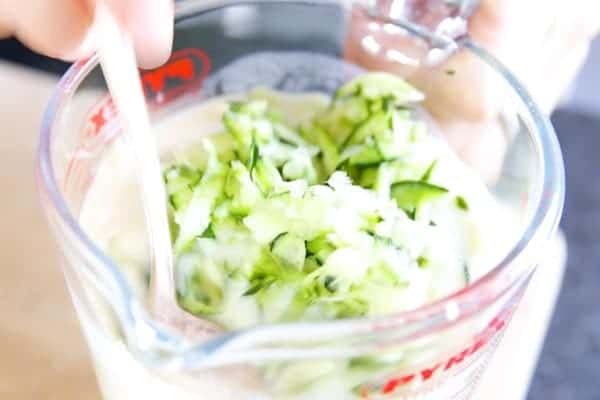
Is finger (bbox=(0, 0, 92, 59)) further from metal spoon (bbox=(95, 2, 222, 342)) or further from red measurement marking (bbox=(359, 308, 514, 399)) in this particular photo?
red measurement marking (bbox=(359, 308, 514, 399))

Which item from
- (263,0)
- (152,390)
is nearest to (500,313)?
(152,390)

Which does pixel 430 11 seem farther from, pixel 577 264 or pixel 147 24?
pixel 577 264

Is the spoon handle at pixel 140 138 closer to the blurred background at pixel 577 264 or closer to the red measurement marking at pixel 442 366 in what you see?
the red measurement marking at pixel 442 366

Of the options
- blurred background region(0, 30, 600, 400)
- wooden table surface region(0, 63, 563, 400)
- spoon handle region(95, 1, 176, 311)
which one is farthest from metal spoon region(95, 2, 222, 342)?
blurred background region(0, 30, 600, 400)

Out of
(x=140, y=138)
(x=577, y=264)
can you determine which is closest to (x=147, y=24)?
(x=140, y=138)

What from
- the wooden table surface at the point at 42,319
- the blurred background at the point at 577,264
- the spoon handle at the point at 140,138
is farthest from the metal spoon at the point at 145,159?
the blurred background at the point at 577,264

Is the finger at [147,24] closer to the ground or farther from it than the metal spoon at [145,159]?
farther from it

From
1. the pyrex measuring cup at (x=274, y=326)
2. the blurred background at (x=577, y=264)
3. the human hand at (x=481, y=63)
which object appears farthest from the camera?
the blurred background at (x=577, y=264)
